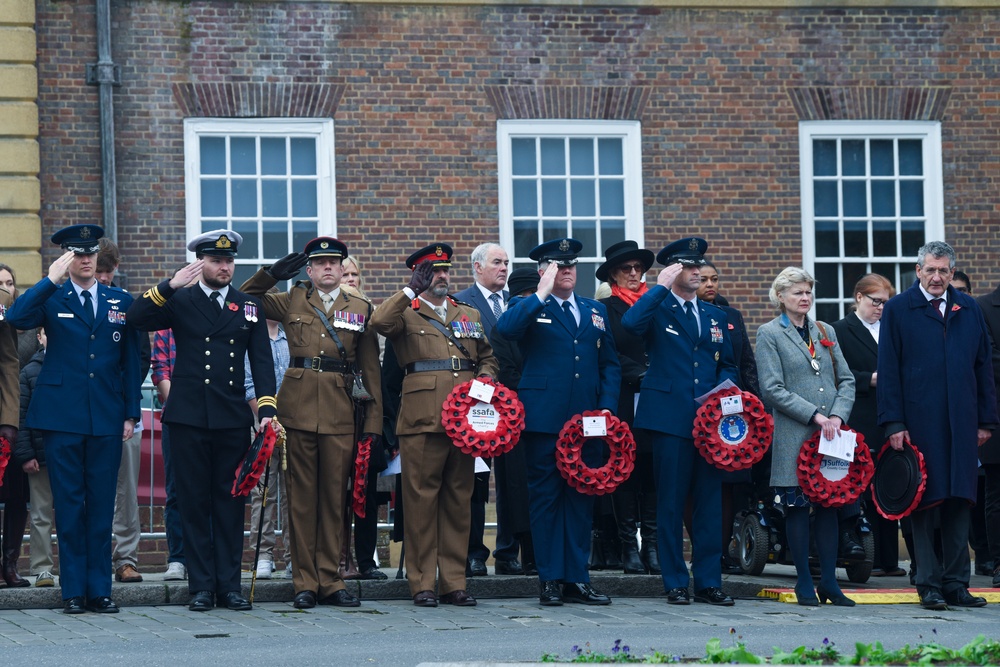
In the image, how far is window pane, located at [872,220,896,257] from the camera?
17.6 metres

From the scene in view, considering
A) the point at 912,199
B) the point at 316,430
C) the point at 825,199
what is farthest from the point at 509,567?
the point at 912,199

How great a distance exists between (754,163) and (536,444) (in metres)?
7.65

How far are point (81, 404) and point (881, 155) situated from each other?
10.2 meters

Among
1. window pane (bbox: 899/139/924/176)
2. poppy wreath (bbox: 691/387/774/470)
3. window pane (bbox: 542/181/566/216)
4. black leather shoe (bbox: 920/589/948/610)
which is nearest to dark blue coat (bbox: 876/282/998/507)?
black leather shoe (bbox: 920/589/948/610)

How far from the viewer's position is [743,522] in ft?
38.0

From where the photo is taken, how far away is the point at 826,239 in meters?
17.5

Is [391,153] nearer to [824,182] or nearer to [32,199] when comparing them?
[32,199]

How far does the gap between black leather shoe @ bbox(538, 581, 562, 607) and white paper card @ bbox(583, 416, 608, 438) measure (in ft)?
2.98

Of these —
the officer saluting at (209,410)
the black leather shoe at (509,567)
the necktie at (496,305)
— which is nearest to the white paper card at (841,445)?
the black leather shoe at (509,567)

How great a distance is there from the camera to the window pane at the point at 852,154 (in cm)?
1741

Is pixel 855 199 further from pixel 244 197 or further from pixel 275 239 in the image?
pixel 244 197

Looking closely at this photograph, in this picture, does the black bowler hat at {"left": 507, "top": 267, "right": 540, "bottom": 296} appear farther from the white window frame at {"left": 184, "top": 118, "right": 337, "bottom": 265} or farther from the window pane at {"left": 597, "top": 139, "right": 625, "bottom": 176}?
the window pane at {"left": 597, "top": 139, "right": 625, "bottom": 176}

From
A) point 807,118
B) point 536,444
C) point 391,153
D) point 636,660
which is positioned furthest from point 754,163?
point 636,660

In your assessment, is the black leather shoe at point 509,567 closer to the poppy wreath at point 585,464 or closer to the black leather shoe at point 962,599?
the poppy wreath at point 585,464
